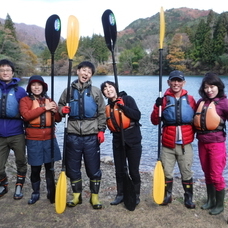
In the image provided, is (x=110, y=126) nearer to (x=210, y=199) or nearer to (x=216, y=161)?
(x=216, y=161)

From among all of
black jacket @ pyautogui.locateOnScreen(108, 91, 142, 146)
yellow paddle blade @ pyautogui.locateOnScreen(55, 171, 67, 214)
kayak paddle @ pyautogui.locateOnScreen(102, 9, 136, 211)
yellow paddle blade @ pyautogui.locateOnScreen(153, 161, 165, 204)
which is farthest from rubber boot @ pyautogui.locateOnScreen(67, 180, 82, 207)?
yellow paddle blade @ pyautogui.locateOnScreen(153, 161, 165, 204)

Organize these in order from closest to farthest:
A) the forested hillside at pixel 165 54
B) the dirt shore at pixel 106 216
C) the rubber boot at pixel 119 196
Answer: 1. the dirt shore at pixel 106 216
2. the rubber boot at pixel 119 196
3. the forested hillside at pixel 165 54

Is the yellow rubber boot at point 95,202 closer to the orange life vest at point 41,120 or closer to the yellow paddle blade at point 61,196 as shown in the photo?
the yellow paddle blade at point 61,196

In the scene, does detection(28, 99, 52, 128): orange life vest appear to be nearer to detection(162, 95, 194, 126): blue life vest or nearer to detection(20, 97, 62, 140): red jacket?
detection(20, 97, 62, 140): red jacket

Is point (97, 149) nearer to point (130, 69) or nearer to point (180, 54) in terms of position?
point (180, 54)

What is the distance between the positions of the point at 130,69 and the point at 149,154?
53.0 metres

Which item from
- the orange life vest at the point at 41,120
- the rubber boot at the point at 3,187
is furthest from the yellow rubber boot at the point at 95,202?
the rubber boot at the point at 3,187

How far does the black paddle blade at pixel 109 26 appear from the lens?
3.23m

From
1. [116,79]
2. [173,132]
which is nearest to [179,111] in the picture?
[173,132]

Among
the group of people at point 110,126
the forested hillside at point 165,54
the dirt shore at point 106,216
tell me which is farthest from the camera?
the forested hillside at point 165,54

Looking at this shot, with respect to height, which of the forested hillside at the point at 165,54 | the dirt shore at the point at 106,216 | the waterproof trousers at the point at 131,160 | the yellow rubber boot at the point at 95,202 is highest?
the forested hillside at the point at 165,54

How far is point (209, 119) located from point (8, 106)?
2.36 metres

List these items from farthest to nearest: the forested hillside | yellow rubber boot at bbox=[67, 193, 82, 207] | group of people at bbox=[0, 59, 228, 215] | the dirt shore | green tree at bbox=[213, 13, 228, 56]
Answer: green tree at bbox=[213, 13, 228, 56], the forested hillside, yellow rubber boot at bbox=[67, 193, 82, 207], group of people at bbox=[0, 59, 228, 215], the dirt shore

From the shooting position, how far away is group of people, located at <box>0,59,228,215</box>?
2783mm
